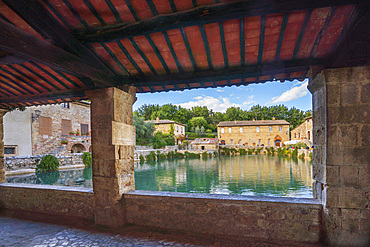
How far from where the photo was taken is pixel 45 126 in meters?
16.6

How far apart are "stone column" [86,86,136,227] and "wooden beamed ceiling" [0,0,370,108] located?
28 centimetres

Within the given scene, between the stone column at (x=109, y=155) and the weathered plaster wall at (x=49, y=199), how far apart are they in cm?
41

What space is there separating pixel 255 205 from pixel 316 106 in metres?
1.58

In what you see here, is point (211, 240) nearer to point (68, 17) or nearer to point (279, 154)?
point (68, 17)

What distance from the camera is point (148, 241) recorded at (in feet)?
8.61

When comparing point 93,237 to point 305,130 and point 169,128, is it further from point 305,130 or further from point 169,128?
point 169,128

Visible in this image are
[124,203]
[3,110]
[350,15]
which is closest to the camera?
[350,15]

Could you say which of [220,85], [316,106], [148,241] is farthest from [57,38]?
[316,106]

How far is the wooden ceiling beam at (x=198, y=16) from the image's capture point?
172 cm

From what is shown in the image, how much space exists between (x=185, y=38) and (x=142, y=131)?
25.1m

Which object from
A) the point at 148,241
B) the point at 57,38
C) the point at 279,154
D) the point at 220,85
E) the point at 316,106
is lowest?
the point at 279,154

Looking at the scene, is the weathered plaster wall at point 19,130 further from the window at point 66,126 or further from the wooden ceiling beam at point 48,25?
the wooden ceiling beam at point 48,25

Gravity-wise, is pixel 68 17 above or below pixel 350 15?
above

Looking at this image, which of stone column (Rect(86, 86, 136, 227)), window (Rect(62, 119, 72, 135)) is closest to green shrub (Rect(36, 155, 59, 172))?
window (Rect(62, 119, 72, 135))
